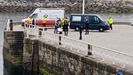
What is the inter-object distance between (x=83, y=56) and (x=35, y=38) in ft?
28.8

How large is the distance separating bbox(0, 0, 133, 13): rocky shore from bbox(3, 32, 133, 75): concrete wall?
315 ft

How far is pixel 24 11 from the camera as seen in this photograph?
133m

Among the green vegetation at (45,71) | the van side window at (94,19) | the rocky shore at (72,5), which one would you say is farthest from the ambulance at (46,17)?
the rocky shore at (72,5)

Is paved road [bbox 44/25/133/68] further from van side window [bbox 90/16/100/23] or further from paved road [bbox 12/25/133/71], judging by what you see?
van side window [bbox 90/16/100/23]

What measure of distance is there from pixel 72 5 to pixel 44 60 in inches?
4363

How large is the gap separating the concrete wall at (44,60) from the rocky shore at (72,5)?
96.1 m

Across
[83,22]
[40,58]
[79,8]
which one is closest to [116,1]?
[79,8]

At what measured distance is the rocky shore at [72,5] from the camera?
135m

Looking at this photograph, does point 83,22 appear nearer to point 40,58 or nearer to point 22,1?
point 40,58

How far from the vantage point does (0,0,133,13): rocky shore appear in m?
135

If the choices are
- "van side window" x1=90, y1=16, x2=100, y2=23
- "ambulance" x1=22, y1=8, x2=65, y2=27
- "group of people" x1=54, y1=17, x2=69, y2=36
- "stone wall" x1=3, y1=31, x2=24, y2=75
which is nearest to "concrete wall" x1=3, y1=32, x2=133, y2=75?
"stone wall" x1=3, y1=31, x2=24, y2=75

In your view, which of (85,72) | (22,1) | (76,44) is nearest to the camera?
(85,72)

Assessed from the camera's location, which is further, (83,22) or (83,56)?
(83,22)

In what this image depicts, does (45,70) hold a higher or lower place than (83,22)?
lower
